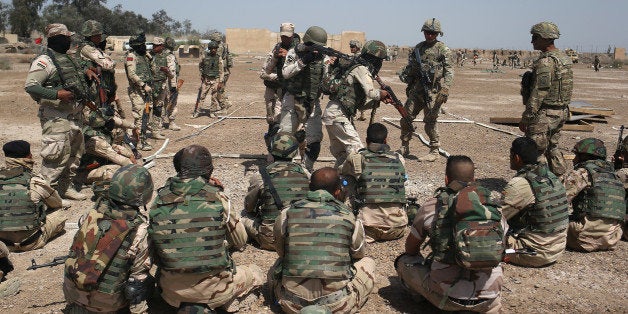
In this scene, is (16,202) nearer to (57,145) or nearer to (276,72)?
(57,145)

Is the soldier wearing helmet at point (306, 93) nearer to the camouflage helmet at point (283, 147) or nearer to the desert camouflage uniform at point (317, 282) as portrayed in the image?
the camouflage helmet at point (283, 147)

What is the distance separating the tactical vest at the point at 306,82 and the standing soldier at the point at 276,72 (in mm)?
419

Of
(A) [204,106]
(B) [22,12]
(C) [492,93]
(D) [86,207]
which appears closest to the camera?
(D) [86,207]

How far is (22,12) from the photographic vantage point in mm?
58906

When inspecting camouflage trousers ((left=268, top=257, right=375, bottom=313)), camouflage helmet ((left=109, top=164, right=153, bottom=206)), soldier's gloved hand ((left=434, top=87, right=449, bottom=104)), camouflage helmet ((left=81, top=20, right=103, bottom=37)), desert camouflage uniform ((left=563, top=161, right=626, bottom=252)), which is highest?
camouflage helmet ((left=81, top=20, right=103, bottom=37))

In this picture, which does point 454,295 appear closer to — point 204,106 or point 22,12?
point 204,106

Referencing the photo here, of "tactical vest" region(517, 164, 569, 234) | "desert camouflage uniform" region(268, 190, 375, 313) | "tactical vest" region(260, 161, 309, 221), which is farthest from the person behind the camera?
"tactical vest" region(260, 161, 309, 221)

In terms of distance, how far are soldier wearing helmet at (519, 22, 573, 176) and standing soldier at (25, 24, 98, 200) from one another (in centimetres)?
608

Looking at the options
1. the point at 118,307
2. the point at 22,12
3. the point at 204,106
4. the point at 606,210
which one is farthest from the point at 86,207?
the point at 22,12

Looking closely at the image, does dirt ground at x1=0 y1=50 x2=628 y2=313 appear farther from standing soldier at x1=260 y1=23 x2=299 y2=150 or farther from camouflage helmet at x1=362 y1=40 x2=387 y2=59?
camouflage helmet at x1=362 y1=40 x2=387 y2=59

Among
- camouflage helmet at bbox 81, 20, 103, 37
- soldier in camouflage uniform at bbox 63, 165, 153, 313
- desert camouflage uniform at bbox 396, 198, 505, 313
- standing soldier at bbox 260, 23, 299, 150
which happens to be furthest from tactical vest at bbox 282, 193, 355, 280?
camouflage helmet at bbox 81, 20, 103, 37

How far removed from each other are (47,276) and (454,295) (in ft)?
12.5

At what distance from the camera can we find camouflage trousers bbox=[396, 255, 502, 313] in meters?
4.14

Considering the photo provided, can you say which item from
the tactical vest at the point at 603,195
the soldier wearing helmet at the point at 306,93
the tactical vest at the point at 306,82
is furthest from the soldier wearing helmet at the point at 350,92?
the tactical vest at the point at 603,195
